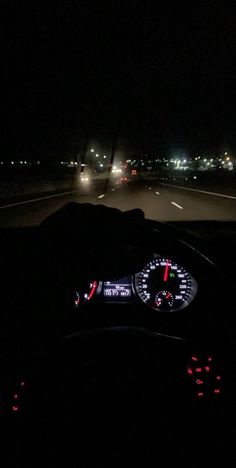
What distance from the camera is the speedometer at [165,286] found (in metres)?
3.44

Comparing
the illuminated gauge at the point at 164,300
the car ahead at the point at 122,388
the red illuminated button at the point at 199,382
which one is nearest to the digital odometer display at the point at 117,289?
the illuminated gauge at the point at 164,300

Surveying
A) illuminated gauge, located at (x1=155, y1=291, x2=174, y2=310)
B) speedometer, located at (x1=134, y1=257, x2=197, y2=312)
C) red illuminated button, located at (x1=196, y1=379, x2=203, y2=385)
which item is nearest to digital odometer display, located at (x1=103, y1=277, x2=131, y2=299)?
speedometer, located at (x1=134, y1=257, x2=197, y2=312)

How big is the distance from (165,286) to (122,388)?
169cm

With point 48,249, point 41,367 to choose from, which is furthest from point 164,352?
point 48,249

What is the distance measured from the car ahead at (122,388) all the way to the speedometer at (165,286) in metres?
1.11

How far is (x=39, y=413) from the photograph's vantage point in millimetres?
2012

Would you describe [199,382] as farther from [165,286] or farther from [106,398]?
[165,286]

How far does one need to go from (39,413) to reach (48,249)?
614 millimetres

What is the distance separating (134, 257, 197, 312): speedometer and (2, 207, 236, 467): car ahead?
1.11m

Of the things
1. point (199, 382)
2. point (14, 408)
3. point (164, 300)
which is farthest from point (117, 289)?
point (14, 408)

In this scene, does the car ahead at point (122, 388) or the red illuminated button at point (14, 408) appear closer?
the car ahead at point (122, 388)

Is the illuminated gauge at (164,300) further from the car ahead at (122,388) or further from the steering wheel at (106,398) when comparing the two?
the steering wheel at (106,398)

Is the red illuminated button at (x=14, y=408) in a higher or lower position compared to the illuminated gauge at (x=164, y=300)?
lower

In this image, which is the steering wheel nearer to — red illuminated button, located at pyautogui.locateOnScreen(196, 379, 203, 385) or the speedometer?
red illuminated button, located at pyautogui.locateOnScreen(196, 379, 203, 385)
